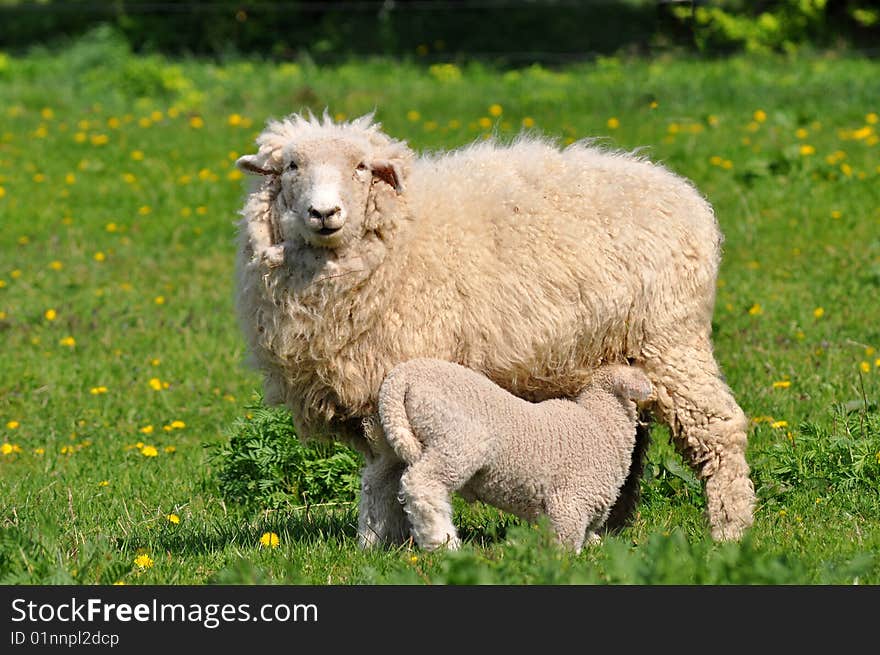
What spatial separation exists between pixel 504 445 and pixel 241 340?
4.33 metres

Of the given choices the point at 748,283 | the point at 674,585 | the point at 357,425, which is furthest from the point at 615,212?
the point at 748,283

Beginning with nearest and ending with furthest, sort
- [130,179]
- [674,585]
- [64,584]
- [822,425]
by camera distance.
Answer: [674,585] < [64,584] < [822,425] < [130,179]

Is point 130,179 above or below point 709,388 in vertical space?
below

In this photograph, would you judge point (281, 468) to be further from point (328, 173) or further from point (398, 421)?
point (328, 173)

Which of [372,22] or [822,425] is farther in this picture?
[372,22]

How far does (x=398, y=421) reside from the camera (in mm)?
4637

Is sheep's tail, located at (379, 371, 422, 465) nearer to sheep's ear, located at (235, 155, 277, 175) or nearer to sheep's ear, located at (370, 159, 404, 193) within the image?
sheep's ear, located at (370, 159, 404, 193)

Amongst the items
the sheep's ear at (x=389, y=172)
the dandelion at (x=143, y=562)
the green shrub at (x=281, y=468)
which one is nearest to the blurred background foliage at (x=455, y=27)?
the green shrub at (x=281, y=468)

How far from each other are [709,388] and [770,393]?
2.08 metres

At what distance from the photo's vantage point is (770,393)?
280 inches

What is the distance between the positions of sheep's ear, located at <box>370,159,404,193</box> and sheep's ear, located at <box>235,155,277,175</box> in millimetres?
388

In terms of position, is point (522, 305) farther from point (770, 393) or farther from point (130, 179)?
point (130, 179)

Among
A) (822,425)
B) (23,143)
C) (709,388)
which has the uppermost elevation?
(709,388)

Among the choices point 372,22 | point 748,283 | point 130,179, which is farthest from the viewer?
point 372,22
